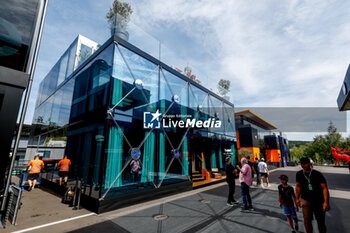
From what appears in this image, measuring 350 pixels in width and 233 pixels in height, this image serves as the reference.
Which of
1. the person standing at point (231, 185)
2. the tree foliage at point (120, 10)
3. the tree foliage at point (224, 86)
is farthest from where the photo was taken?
the tree foliage at point (224, 86)

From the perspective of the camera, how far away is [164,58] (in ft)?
32.8

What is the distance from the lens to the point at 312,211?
11.3 feet

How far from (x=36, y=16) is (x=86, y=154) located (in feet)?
26.1

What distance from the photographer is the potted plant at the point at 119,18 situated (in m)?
7.62

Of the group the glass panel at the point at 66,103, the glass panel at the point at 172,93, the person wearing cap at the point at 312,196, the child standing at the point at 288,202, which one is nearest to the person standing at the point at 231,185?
the child standing at the point at 288,202

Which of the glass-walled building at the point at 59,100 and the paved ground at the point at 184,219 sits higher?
the glass-walled building at the point at 59,100

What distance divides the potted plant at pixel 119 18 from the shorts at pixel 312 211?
9.12 meters

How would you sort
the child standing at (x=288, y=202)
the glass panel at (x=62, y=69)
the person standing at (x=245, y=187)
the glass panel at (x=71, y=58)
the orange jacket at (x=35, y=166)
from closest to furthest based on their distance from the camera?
the child standing at (x=288, y=202) < the person standing at (x=245, y=187) < the orange jacket at (x=35, y=166) < the glass panel at (x=71, y=58) < the glass panel at (x=62, y=69)

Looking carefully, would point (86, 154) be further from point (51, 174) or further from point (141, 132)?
point (51, 174)

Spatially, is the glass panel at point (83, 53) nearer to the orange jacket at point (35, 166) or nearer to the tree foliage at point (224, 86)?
the orange jacket at point (35, 166)

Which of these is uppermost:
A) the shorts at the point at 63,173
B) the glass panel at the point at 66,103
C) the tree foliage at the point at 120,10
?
the tree foliage at the point at 120,10

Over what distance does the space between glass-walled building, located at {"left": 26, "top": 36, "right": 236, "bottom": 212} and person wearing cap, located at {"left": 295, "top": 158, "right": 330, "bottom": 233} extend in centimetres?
578

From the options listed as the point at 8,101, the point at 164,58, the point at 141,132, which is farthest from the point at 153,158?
the point at 8,101

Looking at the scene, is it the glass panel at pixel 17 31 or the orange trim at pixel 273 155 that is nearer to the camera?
the glass panel at pixel 17 31
